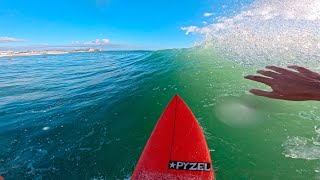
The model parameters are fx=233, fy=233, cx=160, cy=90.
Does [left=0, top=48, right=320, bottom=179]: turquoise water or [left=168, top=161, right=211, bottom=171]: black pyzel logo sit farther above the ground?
[left=168, top=161, right=211, bottom=171]: black pyzel logo

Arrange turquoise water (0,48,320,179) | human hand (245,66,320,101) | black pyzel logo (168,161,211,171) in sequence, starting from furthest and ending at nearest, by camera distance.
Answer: turquoise water (0,48,320,179) → black pyzel logo (168,161,211,171) → human hand (245,66,320,101)

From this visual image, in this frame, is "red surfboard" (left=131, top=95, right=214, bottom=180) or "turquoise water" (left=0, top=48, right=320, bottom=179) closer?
"red surfboard" (left=131, top=95, right=214, bottom=180)

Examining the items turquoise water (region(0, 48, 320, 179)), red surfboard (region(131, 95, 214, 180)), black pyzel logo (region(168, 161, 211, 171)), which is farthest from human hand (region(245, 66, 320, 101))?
turquoise water (region(0, 48, 320, 179))

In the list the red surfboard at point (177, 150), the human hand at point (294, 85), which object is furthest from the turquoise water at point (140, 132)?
the human hand at point (294, 85)

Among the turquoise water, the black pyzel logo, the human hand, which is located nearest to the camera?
the human hand

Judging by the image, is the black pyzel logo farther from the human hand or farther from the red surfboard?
the human hand

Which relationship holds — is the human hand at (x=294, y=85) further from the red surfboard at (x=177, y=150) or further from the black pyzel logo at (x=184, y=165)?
the black pyzel logo at (x=184, y=165)

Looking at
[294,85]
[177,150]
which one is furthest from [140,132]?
[294,85]

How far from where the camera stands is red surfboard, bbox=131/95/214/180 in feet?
12.4

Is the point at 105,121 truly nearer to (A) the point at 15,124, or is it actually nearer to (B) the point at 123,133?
(B) the point at 123,133

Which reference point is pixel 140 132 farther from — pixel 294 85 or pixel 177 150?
pixel 294 85

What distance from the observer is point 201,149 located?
12.8 feet

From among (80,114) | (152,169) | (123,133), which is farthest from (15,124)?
(152,169)

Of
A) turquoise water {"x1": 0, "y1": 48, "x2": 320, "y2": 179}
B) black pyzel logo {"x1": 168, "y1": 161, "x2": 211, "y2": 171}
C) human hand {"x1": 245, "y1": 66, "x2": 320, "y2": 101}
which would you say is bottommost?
turquoise water {"x1": 0, "y1": 48, "x2": 320, "y2": 179}
